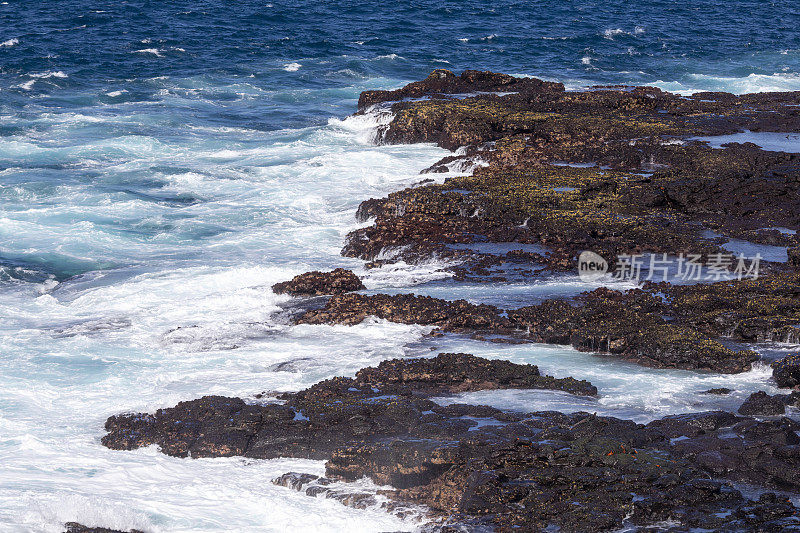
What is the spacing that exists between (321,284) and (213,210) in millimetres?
7689

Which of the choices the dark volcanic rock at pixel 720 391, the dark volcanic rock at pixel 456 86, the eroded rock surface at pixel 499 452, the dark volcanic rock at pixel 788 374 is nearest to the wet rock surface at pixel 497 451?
the eroded rock surface at pixel 499 452

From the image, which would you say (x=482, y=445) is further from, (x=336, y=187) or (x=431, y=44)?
(x=431, y=44)

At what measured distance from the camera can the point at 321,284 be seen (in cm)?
1579

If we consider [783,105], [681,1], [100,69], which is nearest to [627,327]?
[783,105]

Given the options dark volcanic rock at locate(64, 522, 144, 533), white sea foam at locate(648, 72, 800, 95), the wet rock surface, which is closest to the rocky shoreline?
the wet rock surface

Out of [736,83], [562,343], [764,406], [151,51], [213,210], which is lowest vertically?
[562,343]

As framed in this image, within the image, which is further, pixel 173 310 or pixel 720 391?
pixel 173 310

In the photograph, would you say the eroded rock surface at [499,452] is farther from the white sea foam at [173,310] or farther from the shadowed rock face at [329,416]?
the white sea foam at [173,310]

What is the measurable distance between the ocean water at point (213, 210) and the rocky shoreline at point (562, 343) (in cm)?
46

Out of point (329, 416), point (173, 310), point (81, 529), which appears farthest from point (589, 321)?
point (81, 529)

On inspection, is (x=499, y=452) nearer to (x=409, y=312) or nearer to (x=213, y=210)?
(x=409, y=312)

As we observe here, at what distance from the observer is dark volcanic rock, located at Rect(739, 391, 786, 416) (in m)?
10.5

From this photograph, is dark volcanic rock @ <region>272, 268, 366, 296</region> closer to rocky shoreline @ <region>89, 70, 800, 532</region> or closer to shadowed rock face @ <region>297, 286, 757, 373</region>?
rocky shoreline @ <region>89, 70, 800, 532</region>

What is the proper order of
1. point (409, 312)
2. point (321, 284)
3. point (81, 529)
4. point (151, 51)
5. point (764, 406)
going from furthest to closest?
1. point (151, 51)
2. point (321, 284)
3. point (409, 312)
4. point (764, 406)
5. point (81, 529)
